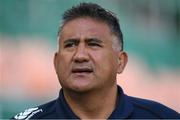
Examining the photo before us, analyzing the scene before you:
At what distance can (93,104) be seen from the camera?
280 cm

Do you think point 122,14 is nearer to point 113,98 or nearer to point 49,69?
point 49,69

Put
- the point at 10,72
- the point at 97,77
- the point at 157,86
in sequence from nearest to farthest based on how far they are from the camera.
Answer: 1. the point at 97,77
2. the point at 10,72
3. the point at 157,86

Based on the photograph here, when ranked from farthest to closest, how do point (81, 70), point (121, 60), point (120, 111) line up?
point (121, 60) < point (120, 111) < point (81, 70)

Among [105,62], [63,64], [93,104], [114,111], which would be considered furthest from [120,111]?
[63,64]

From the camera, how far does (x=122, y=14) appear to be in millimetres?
4953

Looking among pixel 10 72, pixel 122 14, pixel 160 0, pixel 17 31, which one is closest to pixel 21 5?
pixel 17 31

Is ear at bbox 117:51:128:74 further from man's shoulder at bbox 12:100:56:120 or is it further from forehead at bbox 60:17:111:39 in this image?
man's shoulder at bbox 12:100:56:120

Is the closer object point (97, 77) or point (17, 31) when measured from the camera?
point (97, 77)

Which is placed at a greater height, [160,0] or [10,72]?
[160,0]

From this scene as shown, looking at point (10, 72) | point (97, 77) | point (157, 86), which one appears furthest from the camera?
point (157, 86)

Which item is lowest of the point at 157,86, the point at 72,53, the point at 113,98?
the point at 157,86

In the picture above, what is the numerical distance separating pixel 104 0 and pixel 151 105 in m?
2.13

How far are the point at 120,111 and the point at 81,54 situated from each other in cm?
34

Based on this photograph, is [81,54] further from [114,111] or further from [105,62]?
[114,111]
